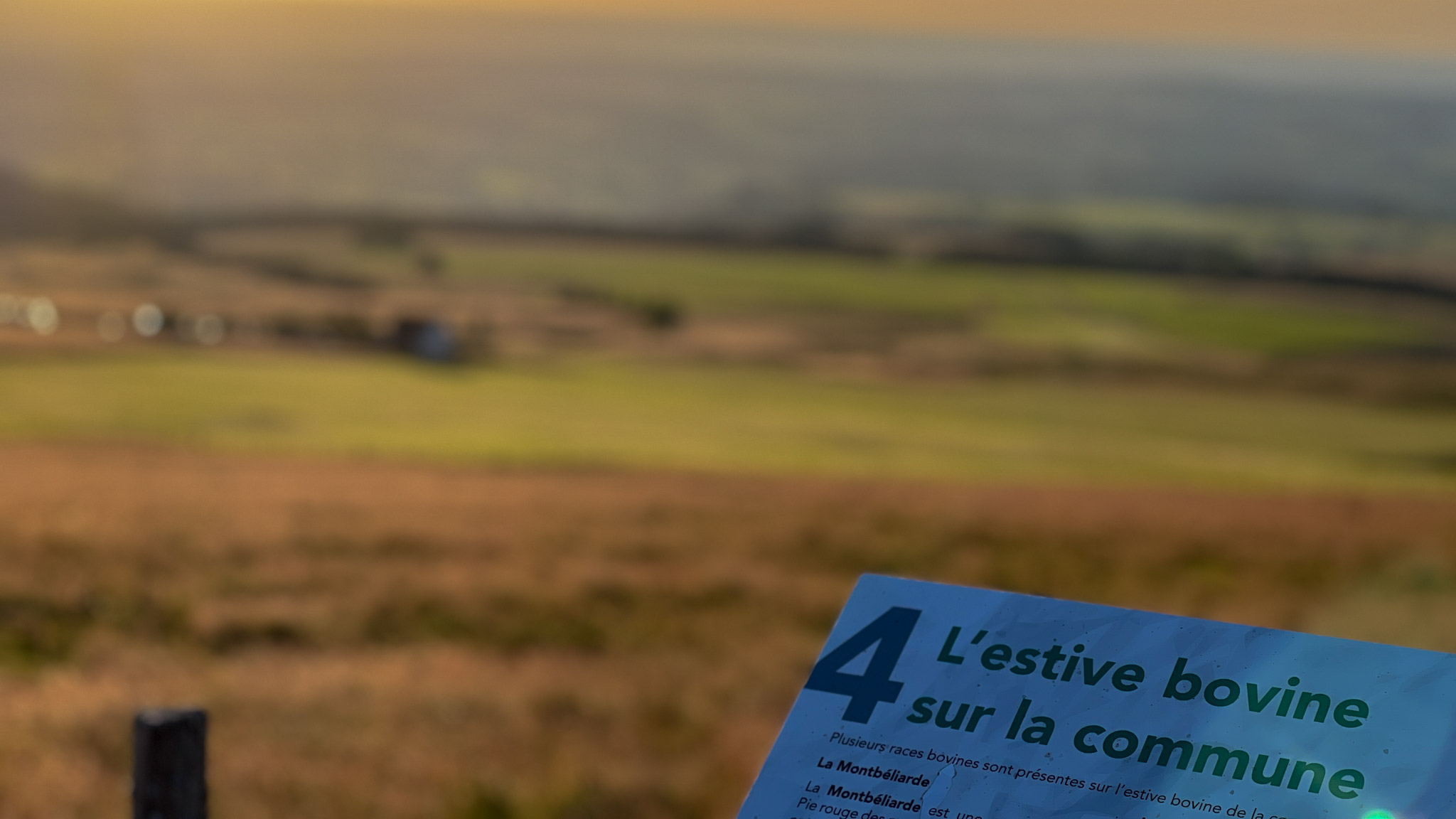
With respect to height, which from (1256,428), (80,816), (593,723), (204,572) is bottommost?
(80,816)

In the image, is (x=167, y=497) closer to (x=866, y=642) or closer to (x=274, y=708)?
(x=274, y=708)

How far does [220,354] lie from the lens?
3903cm

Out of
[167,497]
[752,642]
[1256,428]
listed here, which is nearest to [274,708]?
[752,642]

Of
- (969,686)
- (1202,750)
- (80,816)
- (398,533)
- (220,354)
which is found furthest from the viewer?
(220,354)

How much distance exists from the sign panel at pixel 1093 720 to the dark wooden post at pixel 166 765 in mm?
1482

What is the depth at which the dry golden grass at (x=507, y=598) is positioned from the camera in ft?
29.1

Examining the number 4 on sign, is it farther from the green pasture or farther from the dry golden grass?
the green pasture

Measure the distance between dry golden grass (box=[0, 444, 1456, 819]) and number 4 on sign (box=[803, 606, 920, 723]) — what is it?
552cm

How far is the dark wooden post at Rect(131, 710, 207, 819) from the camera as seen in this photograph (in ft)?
11.2

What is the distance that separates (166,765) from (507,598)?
12.2 meters

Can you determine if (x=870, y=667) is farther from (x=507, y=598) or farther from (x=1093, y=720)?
(x=507, y=598)

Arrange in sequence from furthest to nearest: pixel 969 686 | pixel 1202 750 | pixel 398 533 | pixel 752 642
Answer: pixel 398 533 < pixel 752 642 < pixel 969 686 < pixel 1202 750

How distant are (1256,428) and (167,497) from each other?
33756mm

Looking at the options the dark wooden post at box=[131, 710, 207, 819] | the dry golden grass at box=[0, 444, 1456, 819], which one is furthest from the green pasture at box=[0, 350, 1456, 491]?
the dark wooden post at box=[131, 710, 207, 819]
